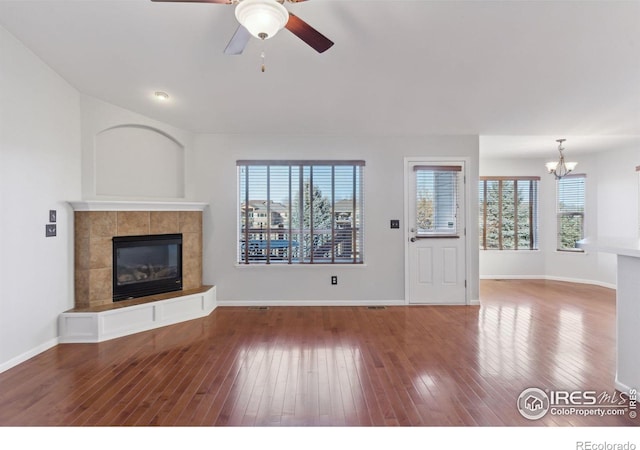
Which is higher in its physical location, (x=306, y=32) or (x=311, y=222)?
(x=306, y=32)

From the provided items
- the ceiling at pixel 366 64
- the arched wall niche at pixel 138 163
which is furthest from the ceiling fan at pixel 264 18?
the arched wall niche at pixel 138 163

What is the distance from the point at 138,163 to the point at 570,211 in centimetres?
772

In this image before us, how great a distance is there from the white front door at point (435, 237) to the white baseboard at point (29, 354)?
4.18 meters

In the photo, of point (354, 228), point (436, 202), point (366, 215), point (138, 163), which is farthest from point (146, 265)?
point (436, 202)

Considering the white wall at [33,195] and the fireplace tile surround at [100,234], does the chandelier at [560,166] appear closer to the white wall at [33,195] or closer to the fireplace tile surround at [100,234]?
the fireplace tile surround at [100,234]

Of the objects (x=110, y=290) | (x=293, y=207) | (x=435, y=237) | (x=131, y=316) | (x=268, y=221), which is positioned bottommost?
(x=131, y=316)

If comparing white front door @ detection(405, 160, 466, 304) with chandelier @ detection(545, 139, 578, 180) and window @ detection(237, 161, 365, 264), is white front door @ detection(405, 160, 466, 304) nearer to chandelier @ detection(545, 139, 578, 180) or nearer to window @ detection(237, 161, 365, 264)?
window @ detection(237, 161, 365, 264)

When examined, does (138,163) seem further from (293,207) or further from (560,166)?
(560,166)

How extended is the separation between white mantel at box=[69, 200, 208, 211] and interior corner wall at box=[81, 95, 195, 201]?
20 centimetres

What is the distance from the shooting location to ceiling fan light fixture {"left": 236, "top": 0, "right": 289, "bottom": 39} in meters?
1.67

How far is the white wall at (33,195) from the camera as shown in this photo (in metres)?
2.60

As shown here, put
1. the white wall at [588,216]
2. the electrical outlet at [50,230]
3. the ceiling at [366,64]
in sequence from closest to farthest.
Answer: the ceiling at [366,64]
the electrical outlet at [50,230]
the white wall at [588,216]

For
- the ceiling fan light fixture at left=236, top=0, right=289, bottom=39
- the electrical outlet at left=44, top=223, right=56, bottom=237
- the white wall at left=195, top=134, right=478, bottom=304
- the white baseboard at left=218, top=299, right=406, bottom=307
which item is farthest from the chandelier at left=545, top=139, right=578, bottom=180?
the electrical outlet at left=44, top=223, right=56, bottom=237

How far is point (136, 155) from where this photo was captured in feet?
13.0
